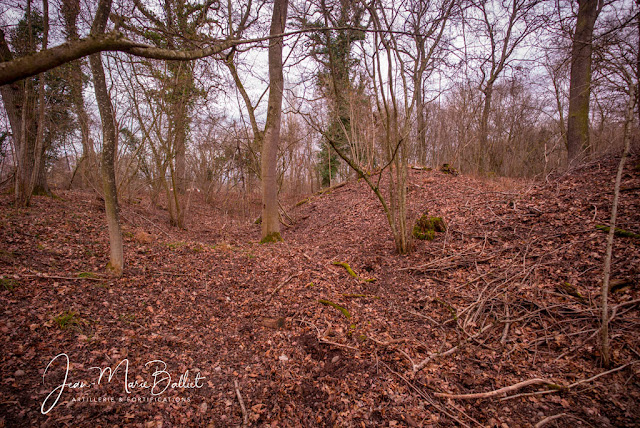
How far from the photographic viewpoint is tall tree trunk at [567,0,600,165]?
7.12 m

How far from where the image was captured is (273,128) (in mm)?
7453

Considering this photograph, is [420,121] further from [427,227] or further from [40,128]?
[40,128]

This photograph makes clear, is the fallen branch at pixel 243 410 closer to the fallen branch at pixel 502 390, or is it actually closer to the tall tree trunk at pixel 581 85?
the fallen branch at pixel 502 390

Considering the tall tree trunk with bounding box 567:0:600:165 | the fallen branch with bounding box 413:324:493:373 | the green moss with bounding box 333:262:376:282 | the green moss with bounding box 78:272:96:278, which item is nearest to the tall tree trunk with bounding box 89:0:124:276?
the green moss with bounding box 78:272:96:278

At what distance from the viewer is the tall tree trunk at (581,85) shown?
7121 millimetres

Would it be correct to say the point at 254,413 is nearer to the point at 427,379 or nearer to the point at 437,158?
the point at 427,379

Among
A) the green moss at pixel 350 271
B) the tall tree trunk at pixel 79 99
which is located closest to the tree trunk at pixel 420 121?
the green moss at pixel 350 271

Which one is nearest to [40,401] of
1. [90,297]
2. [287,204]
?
[90,297]

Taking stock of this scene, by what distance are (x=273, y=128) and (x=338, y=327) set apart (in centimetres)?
568

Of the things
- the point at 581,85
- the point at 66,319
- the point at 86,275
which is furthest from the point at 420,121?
the point at 66,319

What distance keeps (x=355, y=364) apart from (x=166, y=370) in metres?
1.94

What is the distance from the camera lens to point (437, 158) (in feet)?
66.3

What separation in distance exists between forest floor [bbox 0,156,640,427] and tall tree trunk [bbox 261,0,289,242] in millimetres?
1999

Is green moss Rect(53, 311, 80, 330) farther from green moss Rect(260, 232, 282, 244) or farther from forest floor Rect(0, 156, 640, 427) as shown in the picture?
green moss Rect(260, 232, 282, 244)
